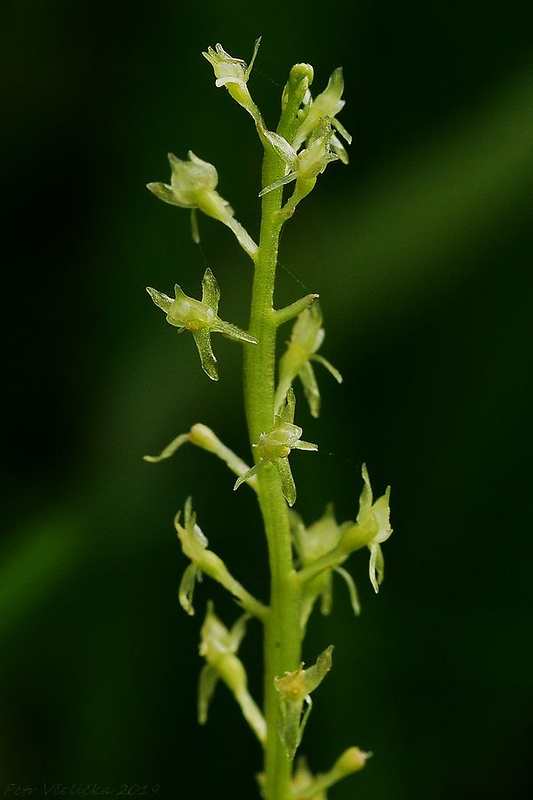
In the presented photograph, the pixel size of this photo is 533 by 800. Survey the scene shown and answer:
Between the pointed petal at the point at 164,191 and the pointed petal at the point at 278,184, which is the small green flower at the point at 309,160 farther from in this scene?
the pointed petal at the point at 164,191

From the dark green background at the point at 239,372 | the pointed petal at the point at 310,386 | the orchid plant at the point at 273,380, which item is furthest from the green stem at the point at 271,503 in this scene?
the dark green background at the point at 239,372

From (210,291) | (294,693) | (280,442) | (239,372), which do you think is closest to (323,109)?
(210,291)

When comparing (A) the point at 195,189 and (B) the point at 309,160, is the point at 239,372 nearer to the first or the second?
(A) the point at 195,189

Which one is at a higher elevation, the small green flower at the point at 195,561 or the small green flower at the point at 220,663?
the small green flower at the point at 195,561

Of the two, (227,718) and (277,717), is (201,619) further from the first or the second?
(277,717)

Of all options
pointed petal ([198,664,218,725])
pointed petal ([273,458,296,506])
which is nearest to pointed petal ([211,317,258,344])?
pointed petal ([273,458,296,506])

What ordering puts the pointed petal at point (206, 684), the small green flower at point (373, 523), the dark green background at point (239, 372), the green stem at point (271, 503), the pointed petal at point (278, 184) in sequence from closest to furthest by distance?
the pointed petal at point (278, 184)
the green stem at point (271, 503)
the small green flower at point (373, 523)
the pointed petal at point (206, 684)
the dark green background at point (239, 372)

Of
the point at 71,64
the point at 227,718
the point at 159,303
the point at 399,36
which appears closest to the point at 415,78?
the point at 399,36

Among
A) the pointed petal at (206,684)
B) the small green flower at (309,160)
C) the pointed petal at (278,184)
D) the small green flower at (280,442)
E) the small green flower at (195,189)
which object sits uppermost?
the small green flower at (195,189)
